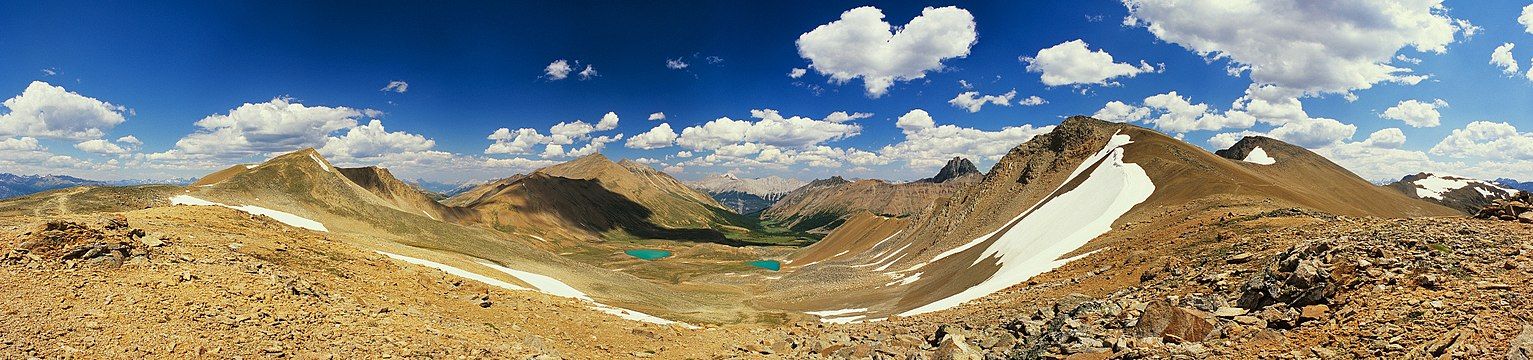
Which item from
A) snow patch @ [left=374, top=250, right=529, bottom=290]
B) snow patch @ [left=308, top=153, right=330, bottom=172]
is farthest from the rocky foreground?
snow patch @ [left=308, top=153, right=330, bottom=172]

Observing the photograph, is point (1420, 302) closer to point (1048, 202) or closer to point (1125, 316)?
point (1125, 316)

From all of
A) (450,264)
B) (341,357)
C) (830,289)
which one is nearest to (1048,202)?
(830,289)

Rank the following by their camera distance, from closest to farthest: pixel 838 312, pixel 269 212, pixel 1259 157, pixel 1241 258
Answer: pixel 1241 258, pixel 838 312, pixel 269 212, pixel 1259 157

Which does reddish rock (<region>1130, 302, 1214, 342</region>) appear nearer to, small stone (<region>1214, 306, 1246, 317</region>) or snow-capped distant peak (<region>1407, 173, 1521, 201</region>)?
small stone (<region>1214, 306, 1246, 317</region>)

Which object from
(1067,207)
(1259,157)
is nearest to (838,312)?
(1067,207)

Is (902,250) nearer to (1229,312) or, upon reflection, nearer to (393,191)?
(1229,312)
